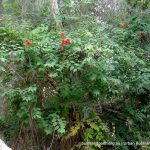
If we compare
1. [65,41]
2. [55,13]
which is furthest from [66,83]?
[55,13]

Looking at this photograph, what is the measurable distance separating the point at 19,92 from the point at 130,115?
2121 millimetres

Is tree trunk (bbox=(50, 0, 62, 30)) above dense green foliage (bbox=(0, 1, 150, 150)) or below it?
above

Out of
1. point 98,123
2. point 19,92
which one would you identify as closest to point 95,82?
point 98,123

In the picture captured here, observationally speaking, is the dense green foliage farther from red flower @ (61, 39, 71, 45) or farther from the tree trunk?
the tree trunk

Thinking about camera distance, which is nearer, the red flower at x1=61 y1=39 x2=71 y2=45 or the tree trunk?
the red flower at x1=61 y1=39 x2=71 y2=45

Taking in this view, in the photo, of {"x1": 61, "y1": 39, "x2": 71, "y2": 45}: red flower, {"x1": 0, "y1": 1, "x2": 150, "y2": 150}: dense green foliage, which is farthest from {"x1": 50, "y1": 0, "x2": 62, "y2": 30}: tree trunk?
{"x1": 61, "y1": 39, "x2": 71, "y2": 45}: red flower

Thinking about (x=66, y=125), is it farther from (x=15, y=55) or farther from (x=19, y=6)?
(x=19, y=6)

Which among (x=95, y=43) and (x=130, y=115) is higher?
(x=95, y=43)

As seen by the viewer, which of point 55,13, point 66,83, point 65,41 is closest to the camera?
point 65,41

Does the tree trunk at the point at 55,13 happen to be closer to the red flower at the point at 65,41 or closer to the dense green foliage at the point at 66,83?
the dense green foliage at the point at 66,83

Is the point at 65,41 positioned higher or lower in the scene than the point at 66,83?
higher

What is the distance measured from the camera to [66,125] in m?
4.63

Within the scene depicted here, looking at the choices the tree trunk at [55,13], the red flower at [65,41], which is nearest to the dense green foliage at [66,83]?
the red flower at [65,41]

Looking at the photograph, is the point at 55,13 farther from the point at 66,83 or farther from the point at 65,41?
the point at 66,83
